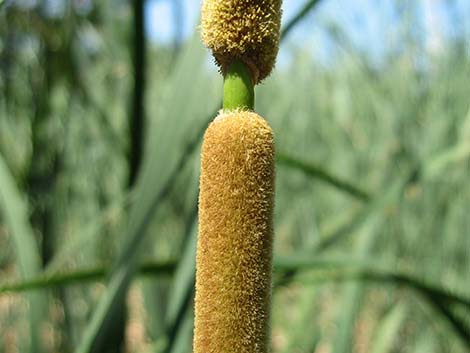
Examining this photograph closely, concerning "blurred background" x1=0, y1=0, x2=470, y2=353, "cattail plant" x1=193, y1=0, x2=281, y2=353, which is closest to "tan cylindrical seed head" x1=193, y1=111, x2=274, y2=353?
"cattail plant" x1=193, y1=0, x2=281, y2=353

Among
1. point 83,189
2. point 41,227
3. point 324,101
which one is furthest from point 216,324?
point 324,101

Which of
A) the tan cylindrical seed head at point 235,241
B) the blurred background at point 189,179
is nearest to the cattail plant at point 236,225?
the tan cylindrical seed head at point 235,241

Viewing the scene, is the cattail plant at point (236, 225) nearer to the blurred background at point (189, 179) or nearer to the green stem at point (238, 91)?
the green stem at point (238, 91)

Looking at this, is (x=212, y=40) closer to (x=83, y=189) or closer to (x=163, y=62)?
(x=83, y=189)

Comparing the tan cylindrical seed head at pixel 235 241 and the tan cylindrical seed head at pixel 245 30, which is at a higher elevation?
the tan cylindrical seed head at pixel 245 30

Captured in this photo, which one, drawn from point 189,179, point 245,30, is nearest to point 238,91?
point 245,30

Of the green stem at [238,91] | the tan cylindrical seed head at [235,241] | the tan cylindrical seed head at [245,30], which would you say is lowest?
the tan cylindrical seed head at [235,241]

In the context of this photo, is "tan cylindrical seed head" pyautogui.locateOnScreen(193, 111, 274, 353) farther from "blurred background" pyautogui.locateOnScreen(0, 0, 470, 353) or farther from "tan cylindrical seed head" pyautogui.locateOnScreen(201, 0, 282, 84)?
"blurred background" pyautogui.locateOnScreen(0, 0, 470, 353)

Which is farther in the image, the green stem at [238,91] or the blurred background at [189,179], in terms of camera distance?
the blurred background at [189,179]
